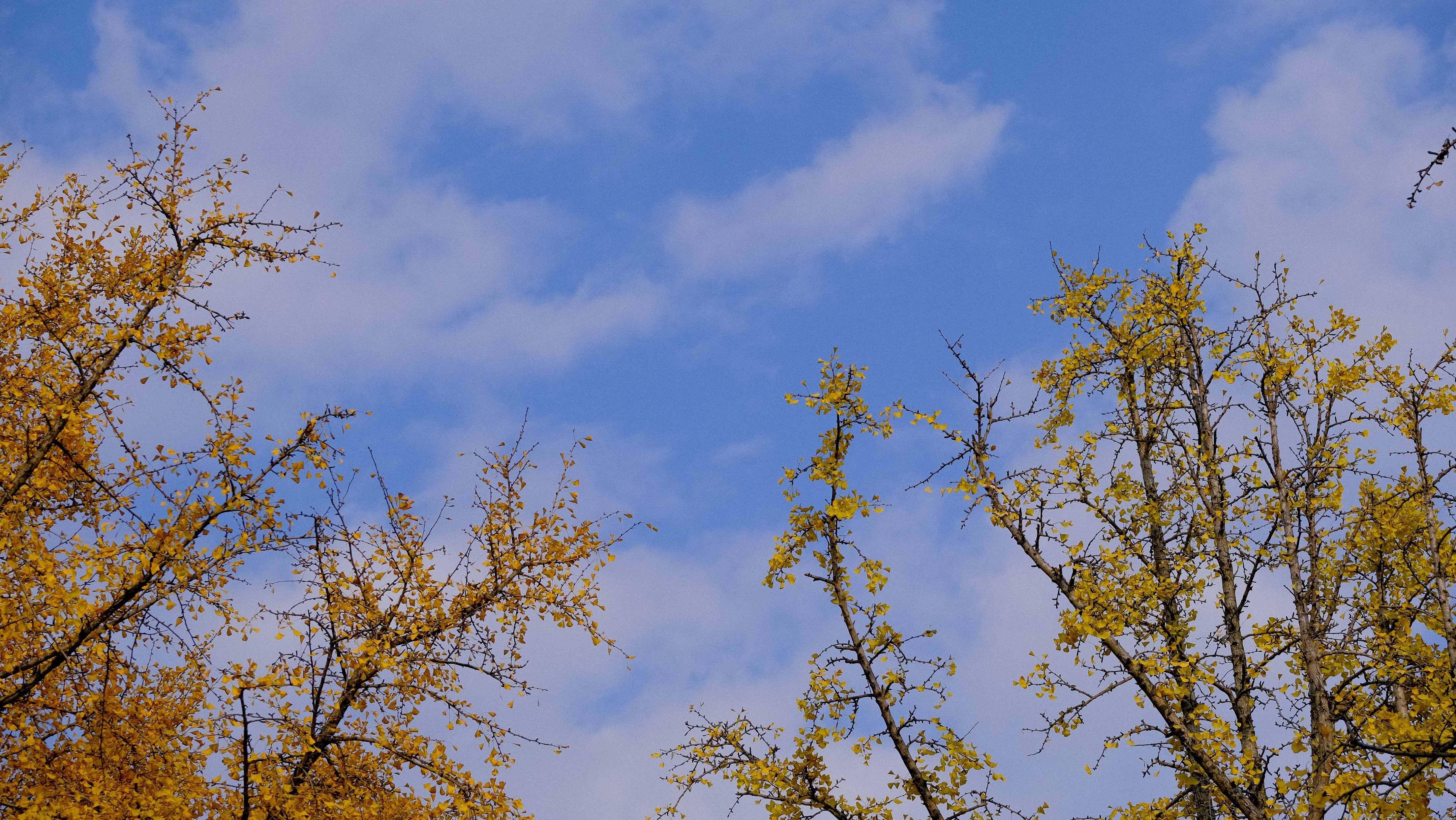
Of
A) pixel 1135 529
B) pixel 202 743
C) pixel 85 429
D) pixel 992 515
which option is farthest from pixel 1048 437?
pixel 85 429

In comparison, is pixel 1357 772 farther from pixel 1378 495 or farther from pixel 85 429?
pixel 85 429

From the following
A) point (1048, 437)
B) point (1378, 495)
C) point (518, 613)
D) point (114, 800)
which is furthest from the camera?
point (1048, 437)

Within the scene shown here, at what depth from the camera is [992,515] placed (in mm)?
9562

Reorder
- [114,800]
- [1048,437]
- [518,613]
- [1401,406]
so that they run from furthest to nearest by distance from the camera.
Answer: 1. [1048,437]
2. [1401,406]
3. [518,613]
4. [114,800]

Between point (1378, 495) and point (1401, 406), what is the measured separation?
1553 millimetres

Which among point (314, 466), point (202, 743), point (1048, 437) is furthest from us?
point (1048, 437)

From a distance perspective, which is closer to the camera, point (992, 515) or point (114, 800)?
point (114, 800)

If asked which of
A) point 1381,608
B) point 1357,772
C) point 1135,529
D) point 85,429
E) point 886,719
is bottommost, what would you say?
point 1357,772

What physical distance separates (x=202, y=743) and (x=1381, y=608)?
39.6ft

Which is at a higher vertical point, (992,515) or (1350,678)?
(992,515)

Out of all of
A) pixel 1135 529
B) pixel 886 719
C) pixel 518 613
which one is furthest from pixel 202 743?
→ pixel 1135 529

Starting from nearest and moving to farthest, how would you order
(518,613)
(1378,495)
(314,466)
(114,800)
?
(114,800) → (314,466) → (518,613) → (1378,495)

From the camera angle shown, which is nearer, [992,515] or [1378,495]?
[992,515]

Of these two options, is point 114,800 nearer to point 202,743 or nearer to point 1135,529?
point 202,743
